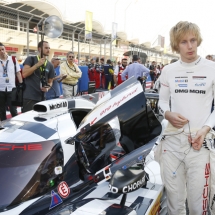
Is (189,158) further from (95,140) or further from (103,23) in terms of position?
(103,23)

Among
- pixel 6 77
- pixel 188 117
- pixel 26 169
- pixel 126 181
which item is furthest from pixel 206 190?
pixel 6 77

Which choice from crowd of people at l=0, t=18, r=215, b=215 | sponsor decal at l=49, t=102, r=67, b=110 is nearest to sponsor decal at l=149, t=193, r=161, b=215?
crowd of people at l=0, t=18, r=215, b=215

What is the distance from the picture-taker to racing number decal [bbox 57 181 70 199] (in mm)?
1846

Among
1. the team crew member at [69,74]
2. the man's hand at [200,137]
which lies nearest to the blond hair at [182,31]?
the man's hand at [200,137]

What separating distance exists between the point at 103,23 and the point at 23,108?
3694 cm

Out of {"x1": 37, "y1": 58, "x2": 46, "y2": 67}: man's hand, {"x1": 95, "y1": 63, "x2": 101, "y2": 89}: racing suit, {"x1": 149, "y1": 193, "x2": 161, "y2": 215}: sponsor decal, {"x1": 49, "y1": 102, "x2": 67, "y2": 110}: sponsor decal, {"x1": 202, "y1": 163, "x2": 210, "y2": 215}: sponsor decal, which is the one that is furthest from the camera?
{"x1": 95, "y1": 63, "x2": 101, "y2": 89}: racing suit

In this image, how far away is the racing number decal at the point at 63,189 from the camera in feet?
6.06

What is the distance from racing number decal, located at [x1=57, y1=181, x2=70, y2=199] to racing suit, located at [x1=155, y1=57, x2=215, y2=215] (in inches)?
27.5

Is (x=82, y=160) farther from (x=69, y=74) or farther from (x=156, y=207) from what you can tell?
(x=69, y=74)

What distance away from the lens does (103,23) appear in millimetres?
39094


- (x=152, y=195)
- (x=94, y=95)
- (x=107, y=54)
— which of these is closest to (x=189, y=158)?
(x=152, y=195)

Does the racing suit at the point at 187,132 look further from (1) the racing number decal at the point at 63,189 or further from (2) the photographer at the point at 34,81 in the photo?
(2) the photographer at the point at 34,81

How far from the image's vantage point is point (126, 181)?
1616 millimetres

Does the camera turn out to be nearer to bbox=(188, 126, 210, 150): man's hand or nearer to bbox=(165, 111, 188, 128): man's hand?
bbox=(165, 111, 188, 128): man's hand
